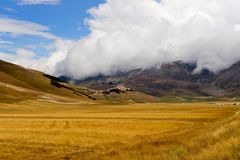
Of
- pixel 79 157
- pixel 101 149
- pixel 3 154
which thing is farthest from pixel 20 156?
pixel 101 149

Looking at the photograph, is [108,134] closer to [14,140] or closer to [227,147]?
[14,140]

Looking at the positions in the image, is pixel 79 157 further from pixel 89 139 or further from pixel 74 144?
pixel 89 139

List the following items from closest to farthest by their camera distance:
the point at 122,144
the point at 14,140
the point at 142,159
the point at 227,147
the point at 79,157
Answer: the point at 227,147, the point at 142,159, the point at 79,157, the point at 122,144, the point at 14,140

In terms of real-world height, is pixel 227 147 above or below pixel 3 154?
above

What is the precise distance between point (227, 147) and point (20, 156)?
16.3 meters

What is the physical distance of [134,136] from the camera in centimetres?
4338

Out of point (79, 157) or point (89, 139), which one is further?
point (89, 139)

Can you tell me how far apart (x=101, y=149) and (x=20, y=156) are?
687 centimetres

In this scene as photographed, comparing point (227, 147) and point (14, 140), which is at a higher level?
point (227, 147)

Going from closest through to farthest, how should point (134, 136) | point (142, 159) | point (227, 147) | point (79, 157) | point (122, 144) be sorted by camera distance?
point (227, 147), point (142, 159), point (79, 157), point (122, 144), point (134, 136)

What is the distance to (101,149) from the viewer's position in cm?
3328

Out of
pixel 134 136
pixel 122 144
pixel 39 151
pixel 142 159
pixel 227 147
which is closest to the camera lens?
pixel 227 147

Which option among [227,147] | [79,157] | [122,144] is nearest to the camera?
[227,147]

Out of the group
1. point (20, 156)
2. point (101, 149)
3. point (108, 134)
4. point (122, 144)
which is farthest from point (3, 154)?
point (108, 134)
